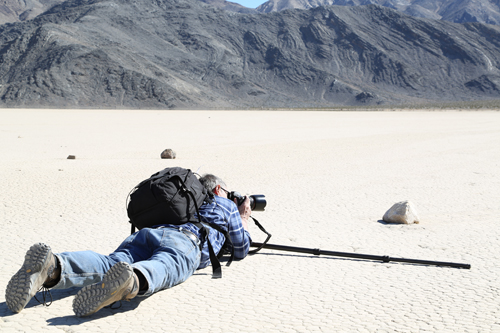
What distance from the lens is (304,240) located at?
15.9 feet

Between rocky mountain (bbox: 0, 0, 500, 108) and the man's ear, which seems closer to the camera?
the man's ear

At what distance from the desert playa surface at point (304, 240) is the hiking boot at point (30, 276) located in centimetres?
14

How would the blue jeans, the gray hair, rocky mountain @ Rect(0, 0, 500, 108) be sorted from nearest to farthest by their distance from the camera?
1. the blue jeans
2. the gray hair
3. rocky mountain @ Rect(0, 0, 500, 108)

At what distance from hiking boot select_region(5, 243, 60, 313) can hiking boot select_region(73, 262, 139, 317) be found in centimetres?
24

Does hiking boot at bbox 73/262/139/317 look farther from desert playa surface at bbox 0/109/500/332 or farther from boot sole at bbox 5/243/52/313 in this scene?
boot sole at bbox 5/243/52/313

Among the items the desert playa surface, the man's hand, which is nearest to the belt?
the desert playa surface

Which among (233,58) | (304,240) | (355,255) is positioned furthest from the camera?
(233,58)

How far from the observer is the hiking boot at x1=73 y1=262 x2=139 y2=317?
8.77 ft

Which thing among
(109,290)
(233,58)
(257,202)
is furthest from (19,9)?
(109,290)

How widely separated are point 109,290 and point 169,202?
0.91 metres

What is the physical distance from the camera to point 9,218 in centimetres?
555

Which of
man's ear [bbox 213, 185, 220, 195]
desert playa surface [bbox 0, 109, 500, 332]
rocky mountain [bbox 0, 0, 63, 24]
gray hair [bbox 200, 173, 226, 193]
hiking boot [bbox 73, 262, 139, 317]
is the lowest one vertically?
desert playa surface [bbox 0, 109, 500, 332]

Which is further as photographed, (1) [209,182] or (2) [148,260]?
(1) [209,182]

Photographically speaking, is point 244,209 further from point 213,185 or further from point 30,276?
point 30,276
